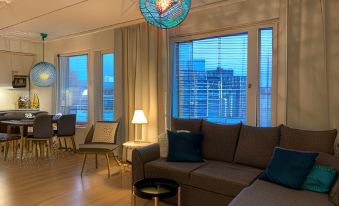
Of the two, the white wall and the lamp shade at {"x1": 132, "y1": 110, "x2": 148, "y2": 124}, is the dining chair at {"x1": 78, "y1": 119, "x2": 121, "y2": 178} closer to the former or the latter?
the lamp shade at {"x1": 132, "y1": 110, "x2": 148, "y2": 124}

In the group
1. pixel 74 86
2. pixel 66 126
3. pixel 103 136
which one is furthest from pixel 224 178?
pixel 74 86

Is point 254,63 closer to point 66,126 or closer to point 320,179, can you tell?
point 320,179

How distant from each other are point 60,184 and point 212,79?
2718 millimetres

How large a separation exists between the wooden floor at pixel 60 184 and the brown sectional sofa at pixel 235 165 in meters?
0.46

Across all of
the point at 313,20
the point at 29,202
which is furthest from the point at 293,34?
the point at 29,202

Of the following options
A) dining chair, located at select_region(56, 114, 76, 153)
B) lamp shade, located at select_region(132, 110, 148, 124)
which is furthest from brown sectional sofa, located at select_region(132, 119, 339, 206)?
dining chair, located at select_region(56, 114, 76, 153)

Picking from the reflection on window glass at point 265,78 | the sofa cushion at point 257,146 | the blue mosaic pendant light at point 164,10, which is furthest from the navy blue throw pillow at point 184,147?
the blue mosaic pendant light at point 164,10

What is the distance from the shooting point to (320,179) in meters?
2.53

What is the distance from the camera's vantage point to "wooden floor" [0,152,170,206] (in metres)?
3.35

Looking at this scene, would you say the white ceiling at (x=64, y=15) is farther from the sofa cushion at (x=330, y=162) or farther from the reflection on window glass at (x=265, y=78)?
the sofa cushion at (x=330, y=162)

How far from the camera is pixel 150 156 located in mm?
3611

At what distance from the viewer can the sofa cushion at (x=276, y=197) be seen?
2264mm

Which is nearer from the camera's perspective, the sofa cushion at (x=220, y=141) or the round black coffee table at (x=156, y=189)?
the round black coffee table at (x=156, y=189)

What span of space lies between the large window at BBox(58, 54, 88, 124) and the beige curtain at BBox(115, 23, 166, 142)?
4.49 ft
